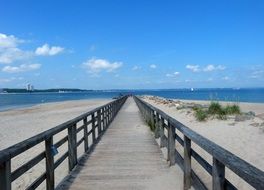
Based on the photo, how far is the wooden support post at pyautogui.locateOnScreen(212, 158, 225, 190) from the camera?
13.7 feet

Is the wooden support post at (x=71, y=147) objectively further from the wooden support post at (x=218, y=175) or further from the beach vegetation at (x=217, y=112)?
the beach vegetation at (x=217, y=112)

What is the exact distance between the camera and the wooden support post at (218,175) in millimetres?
4180

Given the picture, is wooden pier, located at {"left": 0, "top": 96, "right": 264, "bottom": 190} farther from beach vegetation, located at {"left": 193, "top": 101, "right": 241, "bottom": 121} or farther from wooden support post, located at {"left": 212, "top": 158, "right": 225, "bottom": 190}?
beach vegetation, located at {"left": 193, "top": 101, "right": 241, "bottom": 121}

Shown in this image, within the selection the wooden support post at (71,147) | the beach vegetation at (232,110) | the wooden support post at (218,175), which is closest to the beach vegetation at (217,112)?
the beach vegetation at (232,110)

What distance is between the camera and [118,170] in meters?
7.74

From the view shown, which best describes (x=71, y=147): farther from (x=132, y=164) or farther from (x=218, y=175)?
(x=218, y=175)

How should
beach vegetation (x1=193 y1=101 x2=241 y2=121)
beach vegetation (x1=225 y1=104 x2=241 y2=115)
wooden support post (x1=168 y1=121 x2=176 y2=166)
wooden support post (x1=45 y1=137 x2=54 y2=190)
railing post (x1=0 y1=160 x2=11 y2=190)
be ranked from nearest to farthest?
1. railing post (x1=0 y1=160 x2=11 y2=190)
2. wooden support post (x1=45 y1=137 x2=54 y2=190)
3. wooden support post (x1=168 y1=121 x2=176 y2=166)
4. beach vegetation (x1=193 y1=101 x2=241 y2=121)
5. beach vegetation (x1=225 y1=104 x2=241 y2=115)

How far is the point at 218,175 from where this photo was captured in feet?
13.9

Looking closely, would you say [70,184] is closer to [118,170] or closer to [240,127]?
[118,170]

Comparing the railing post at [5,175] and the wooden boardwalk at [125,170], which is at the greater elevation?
the railing post at [5,175]

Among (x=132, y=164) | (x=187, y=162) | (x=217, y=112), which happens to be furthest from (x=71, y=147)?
(x=217, y=112)

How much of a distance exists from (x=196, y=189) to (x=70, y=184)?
84.6 inches

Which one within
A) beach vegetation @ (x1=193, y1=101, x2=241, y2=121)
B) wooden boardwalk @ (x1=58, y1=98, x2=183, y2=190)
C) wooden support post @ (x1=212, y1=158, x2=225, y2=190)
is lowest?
wooden boardwalk @ (x1=58, y1=98, x2=183, y2=190)

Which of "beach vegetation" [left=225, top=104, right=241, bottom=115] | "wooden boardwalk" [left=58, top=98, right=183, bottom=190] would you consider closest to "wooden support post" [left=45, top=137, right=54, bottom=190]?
"wooden boardwalk" [left=58, top=98, right=183, bottom=190]
